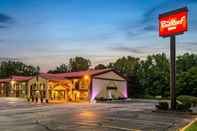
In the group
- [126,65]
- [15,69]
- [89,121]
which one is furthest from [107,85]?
[15,69]

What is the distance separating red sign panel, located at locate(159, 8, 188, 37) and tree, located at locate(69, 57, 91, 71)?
7560 centimetres

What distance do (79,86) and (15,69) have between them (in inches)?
2451

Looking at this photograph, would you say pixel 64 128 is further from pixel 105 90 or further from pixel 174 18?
pixel 105 90

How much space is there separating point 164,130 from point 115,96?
41.1 m

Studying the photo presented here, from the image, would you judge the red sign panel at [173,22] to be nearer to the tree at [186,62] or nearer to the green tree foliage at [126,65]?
the tree at [186,62]

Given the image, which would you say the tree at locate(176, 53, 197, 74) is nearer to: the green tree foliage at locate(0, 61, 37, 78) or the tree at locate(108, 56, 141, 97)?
the tree at locate(108, 56, 141, 97)

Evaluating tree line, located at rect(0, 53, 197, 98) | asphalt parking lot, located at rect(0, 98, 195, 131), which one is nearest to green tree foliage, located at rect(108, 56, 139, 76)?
tree line, located at rect(0, 53, 197, 98)

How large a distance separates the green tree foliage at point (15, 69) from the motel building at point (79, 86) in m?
51.7

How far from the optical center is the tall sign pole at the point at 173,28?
3047cm

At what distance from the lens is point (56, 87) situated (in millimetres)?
56000

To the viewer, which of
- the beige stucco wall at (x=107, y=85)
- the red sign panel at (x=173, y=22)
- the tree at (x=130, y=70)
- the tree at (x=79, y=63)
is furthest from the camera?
the tree at (x=79, y=63)

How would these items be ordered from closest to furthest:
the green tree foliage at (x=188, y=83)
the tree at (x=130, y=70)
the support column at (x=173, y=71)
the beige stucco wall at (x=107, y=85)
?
the support column at (x=173, y=71) → the beige stucco wall at (x=107, y=85) → the green tree foliage at (x=188, y=83) → the tree at (x=130, y=70)

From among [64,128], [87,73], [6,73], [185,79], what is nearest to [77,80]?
[87,73]

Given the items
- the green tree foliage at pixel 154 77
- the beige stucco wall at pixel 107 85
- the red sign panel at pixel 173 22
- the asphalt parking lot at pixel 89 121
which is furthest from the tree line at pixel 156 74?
the asphalt parking lot at pixel 89 121
